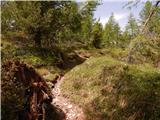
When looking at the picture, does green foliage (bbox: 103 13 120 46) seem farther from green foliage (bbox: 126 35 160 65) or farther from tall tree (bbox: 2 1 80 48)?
green foliage (bbox: 126 35 160 65)

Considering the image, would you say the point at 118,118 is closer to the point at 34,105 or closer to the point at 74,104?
the point at 74,104

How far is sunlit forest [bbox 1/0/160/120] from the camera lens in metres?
11.9

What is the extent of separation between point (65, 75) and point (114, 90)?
602cm

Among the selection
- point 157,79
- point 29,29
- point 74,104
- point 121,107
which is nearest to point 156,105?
point 121,107

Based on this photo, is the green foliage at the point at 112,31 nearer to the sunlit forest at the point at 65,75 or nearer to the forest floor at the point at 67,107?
the sunlit forest at the point at 65,75

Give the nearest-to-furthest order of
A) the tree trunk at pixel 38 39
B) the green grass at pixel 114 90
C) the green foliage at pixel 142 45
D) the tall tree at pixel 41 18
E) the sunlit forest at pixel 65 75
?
the sunlit forest at pixel 65 75 < the green grass at pixel 114 90 < the green foliage at pixel 142 45 < the tall tree at pixel 41 18 < the tree trunk at pixel 38 39

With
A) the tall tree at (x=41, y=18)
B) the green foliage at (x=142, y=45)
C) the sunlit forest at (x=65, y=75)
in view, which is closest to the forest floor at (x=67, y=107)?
the sunlit forest at (x=65, y=75)

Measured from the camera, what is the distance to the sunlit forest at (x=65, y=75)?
1195 centimetres

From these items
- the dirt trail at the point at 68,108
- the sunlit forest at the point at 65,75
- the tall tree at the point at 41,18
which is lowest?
the dirt trail at the point at 68,108

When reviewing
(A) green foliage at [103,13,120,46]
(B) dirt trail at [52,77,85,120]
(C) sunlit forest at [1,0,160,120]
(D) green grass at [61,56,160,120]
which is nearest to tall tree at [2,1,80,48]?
(C) sunlit forest at [1,0,160,120]

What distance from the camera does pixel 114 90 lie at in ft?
A: 50.8

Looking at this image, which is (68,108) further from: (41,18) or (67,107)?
(41,18)

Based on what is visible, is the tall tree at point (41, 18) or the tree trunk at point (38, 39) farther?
the tree trunk at point (38, 39)

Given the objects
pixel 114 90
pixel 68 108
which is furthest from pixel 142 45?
pixel 68 108
